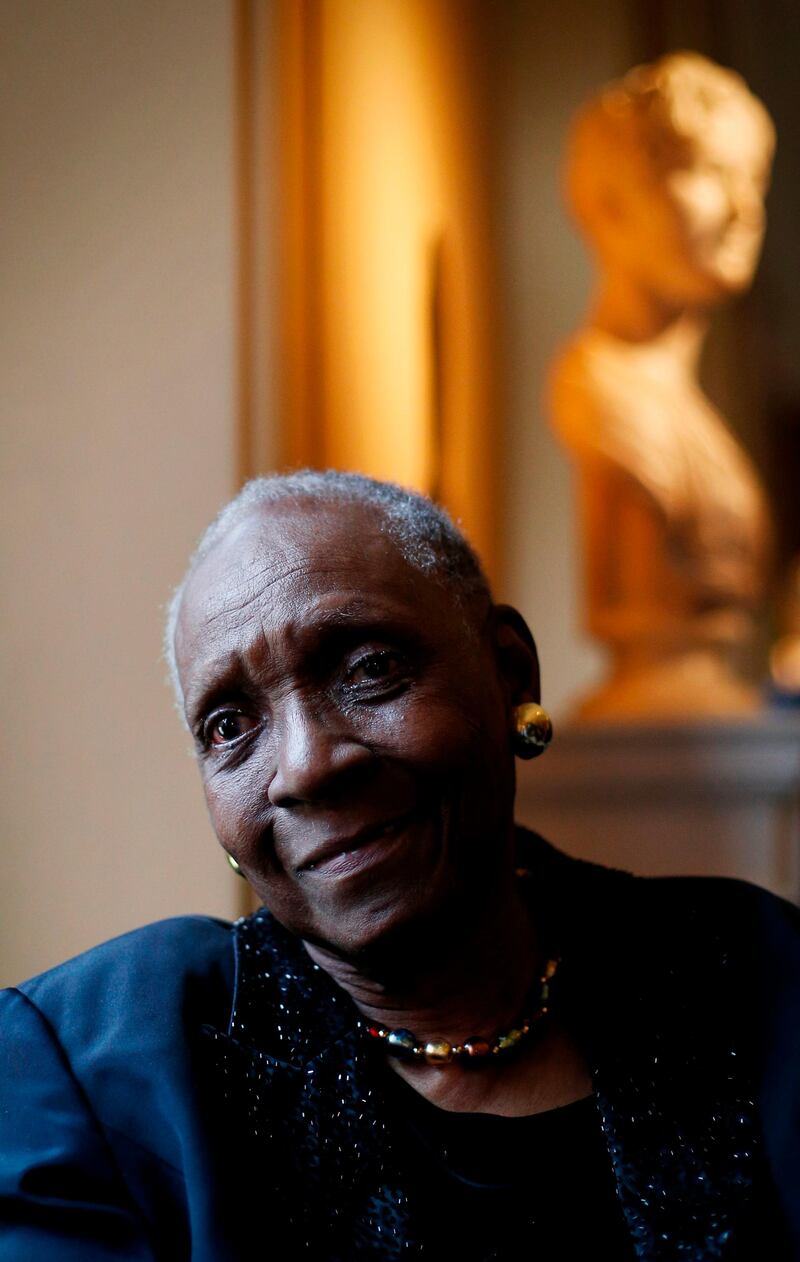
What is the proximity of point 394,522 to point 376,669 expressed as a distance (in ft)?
0.48

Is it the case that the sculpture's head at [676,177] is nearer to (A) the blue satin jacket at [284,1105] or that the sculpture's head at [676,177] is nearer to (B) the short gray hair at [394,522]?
(B) the short gray hair at [394,522]

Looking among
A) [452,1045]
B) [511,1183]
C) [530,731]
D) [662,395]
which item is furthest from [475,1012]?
[662,395]

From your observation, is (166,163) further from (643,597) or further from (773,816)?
(773,816)

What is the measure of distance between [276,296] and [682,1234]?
145 cm

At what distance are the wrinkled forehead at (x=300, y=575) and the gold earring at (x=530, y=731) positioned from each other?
137 millimetres

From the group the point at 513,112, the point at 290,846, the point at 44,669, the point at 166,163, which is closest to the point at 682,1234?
the point at 290,846

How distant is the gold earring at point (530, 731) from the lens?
1.20m

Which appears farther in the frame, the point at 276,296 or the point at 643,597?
the point at 643,597

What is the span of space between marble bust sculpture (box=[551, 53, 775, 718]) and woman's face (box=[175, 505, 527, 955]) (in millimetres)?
2382

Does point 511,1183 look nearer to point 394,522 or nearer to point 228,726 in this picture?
point 228,726

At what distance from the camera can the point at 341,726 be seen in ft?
3.53

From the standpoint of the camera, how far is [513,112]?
4.75 m

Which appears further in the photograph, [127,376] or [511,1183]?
[127,376]

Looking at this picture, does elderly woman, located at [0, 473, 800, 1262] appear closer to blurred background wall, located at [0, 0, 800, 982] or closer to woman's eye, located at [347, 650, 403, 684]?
woman's eye, located at [347, 650, 403, 684]
